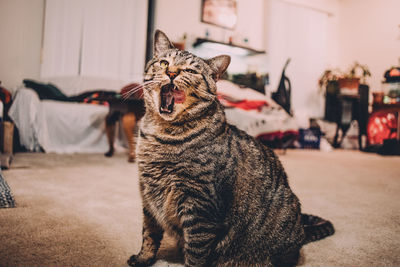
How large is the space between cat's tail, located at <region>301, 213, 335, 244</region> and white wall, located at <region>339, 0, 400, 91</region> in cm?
518

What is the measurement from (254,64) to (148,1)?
229 centimetres

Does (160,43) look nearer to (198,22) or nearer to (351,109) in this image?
(198,22)

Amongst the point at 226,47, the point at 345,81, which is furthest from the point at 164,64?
the point at 345,81

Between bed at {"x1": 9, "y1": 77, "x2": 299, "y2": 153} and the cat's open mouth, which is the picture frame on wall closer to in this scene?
bed at {"x1": 9, "y1": 77, "x2": 299, "y2": 153}

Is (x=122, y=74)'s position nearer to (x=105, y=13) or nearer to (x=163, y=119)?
(x=105, y=13)

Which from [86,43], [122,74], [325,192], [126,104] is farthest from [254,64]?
[325,192]

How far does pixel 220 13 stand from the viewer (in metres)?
5.04

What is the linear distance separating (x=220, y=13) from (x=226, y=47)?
2.37 ft

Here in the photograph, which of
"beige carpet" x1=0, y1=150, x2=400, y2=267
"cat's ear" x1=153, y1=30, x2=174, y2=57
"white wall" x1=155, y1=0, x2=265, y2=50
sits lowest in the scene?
"beige carpet" x1=0, y1=150, x2=400, y2=267

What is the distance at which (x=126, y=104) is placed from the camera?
269cm

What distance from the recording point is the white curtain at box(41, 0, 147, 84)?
3920mm

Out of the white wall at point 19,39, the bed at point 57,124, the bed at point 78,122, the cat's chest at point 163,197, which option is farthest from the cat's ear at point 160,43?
the white wall at point 19,39

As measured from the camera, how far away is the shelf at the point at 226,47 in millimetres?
4535

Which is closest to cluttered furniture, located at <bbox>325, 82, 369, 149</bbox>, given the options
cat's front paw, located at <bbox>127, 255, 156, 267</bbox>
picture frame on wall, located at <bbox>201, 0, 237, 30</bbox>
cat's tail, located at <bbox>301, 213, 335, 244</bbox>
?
picture frame on wall, located at <bbox>201, 0, 237, 30</bbox>
